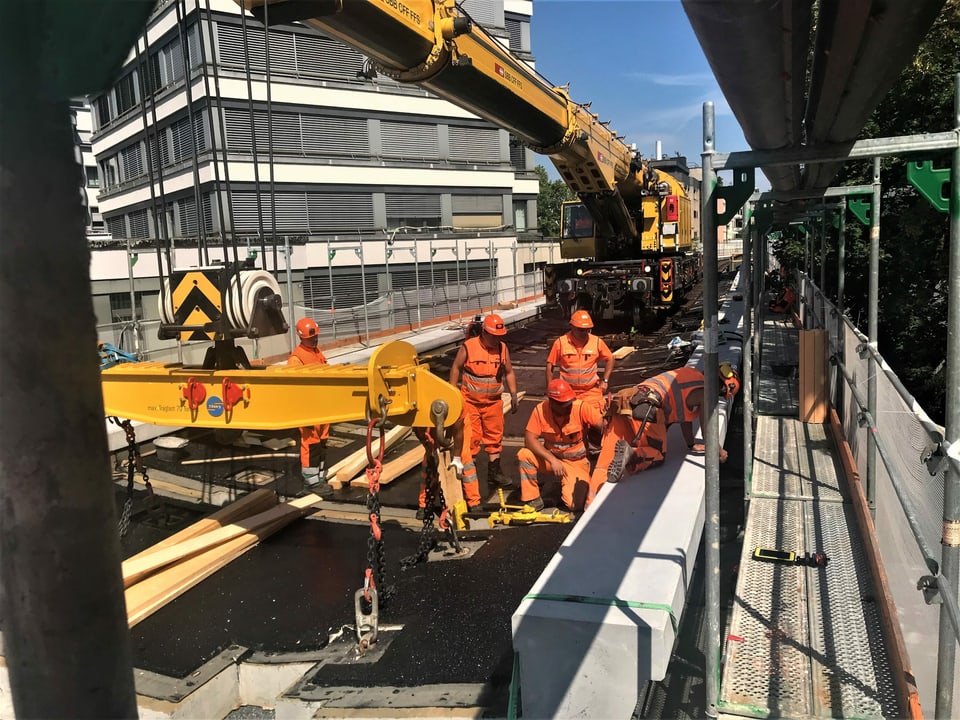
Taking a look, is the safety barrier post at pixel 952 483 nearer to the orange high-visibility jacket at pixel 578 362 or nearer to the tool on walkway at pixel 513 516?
the tool on walkway at pixel 513 516

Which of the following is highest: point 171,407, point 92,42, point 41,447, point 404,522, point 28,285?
point 92,42

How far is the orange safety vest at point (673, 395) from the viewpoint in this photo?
20.6 feet

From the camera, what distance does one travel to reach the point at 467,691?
3.94 m

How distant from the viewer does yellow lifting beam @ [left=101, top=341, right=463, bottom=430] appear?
4.59m

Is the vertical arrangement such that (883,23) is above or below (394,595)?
above

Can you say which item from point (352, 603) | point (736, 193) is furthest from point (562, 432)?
point (736, 193)

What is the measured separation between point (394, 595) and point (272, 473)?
3.81 m

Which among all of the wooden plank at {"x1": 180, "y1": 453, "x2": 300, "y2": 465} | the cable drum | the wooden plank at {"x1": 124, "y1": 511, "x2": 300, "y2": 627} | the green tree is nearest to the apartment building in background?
the wooden plank at {"x1": 180, "y1": 453, "x2": 300, "y2": 465}

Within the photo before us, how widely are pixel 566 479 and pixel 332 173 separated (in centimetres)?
2520

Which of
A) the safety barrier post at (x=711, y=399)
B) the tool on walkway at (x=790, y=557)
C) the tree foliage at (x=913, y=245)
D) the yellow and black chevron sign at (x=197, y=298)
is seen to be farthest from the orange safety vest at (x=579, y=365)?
the tree foliage at (x=913, y=245)

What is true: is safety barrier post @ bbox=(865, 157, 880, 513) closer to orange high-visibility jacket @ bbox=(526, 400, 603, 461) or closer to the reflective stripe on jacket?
orange high-visibility jacket @ bbox=(526, 400, 603, 461)

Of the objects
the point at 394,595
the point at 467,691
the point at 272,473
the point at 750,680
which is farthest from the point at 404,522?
the point at 750,680

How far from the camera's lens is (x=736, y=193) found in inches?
146

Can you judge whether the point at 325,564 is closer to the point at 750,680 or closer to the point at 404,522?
the point at 404,522
